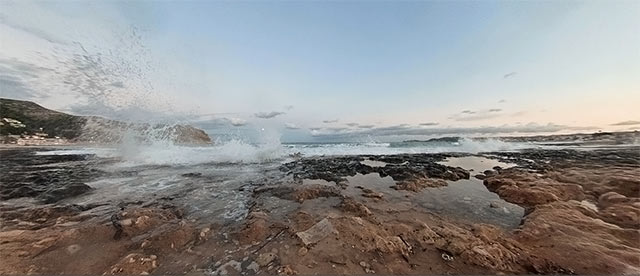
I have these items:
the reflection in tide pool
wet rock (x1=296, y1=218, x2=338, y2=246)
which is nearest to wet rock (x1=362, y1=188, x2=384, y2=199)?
the reflection in tide pool

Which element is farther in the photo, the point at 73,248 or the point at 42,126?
the point at 42,126

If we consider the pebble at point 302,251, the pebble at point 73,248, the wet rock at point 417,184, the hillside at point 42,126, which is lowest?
the wet rock at point 417,184

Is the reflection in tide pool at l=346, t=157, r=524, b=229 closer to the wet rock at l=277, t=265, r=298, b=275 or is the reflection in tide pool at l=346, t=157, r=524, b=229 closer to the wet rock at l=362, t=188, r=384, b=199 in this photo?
the wet rock at l=362, t=188, r=384, b=199

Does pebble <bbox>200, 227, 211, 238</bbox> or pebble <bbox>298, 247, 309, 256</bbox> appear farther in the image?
pebble <bbox>200, 227, 211, 238</bbox>

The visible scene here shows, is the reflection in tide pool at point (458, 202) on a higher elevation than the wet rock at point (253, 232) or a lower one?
lower

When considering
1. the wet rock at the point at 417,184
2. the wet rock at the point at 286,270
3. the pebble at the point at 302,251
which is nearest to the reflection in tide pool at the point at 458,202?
the wet rock at the point at 417,184

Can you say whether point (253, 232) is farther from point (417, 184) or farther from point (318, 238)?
point (417, 184)

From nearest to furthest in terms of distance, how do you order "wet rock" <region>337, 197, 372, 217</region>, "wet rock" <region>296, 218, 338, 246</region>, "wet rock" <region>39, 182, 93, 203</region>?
1. "wet rock" <region>296, 218, 338, 246</region>
2. "wet rock" <region>337, 197, 372, 217</region>
3. "wet rock" <region>39, 182, 93, 203</region>

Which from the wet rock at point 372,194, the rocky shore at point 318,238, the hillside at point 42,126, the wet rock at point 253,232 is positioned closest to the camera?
the rocky shore at point 318,238

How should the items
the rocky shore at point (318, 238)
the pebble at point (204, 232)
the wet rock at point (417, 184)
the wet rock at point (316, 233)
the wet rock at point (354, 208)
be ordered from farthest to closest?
the wet rock at point (417, 184) < the wet rock at point (354, 208) < the pebble at point (204, 232) < the wet rock at point (316, 233) < the rocky shore at point (318, 238)

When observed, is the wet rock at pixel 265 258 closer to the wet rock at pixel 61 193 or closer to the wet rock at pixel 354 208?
the wet rock at pixel 354 208

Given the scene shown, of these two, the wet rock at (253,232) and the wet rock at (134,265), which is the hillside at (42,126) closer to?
the wet rock at (253,232)

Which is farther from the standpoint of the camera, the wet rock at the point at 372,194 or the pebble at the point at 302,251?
the wet rock at the point at 372,194

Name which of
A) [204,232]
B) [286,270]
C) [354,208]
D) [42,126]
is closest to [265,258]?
[286,270]
